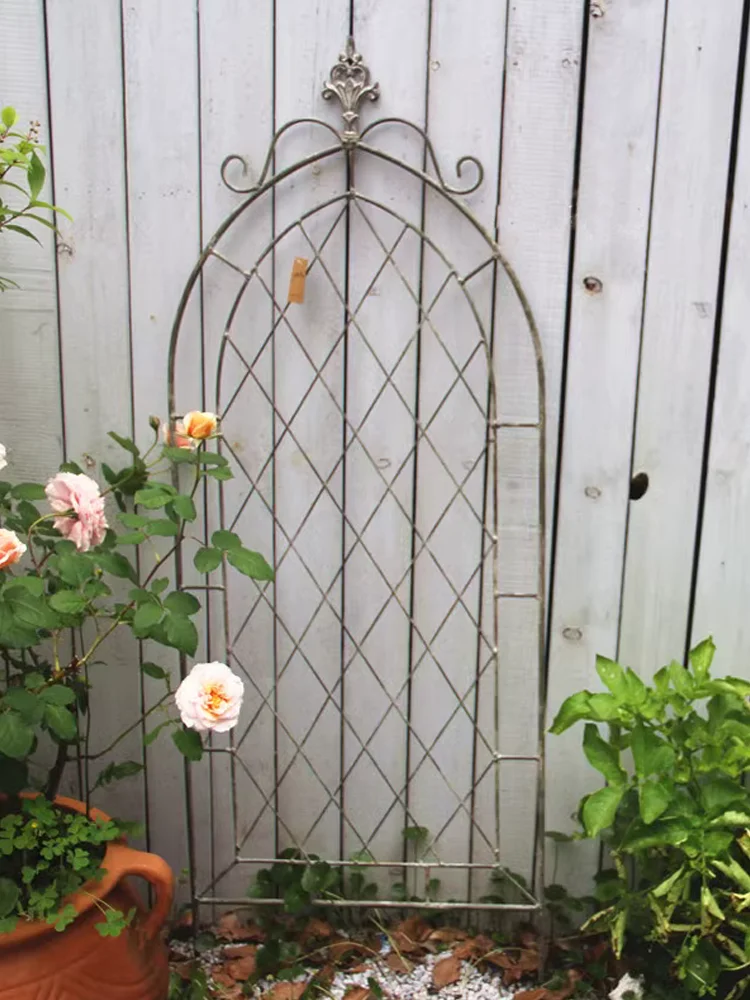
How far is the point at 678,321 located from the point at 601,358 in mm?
138

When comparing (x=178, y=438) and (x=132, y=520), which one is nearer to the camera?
(x=132, y=520)

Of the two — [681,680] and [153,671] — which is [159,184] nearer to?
[153,671]

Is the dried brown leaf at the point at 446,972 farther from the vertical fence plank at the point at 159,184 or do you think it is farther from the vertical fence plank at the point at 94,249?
the vertical fence plank at the point at 159,184

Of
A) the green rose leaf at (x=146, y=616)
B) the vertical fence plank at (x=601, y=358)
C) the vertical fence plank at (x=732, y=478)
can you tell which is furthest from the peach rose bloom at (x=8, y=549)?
the vertical fence plank at (x=732, y=478)

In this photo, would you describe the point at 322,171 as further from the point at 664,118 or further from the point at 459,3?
the point at 664,118

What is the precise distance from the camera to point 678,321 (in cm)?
169

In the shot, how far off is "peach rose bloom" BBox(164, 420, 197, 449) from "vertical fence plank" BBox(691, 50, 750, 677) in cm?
88

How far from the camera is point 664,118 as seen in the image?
1.62 metres

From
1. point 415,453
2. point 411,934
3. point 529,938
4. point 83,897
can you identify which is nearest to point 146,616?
point 83,897

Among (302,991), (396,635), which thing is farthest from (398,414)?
(302,991)

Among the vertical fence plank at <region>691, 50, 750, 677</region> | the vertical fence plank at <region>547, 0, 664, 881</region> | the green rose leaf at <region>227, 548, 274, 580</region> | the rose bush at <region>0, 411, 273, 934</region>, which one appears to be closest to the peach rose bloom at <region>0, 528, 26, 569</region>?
the rose bush at <region>0, 411, 273, 934</region>

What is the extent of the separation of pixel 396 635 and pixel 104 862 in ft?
1.99

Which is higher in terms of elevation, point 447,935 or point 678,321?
point 678,321

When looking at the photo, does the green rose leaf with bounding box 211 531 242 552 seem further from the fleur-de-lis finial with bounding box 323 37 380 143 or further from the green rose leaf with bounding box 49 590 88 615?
the fleur-de-lis finial with bounding box 323 37 380 143
